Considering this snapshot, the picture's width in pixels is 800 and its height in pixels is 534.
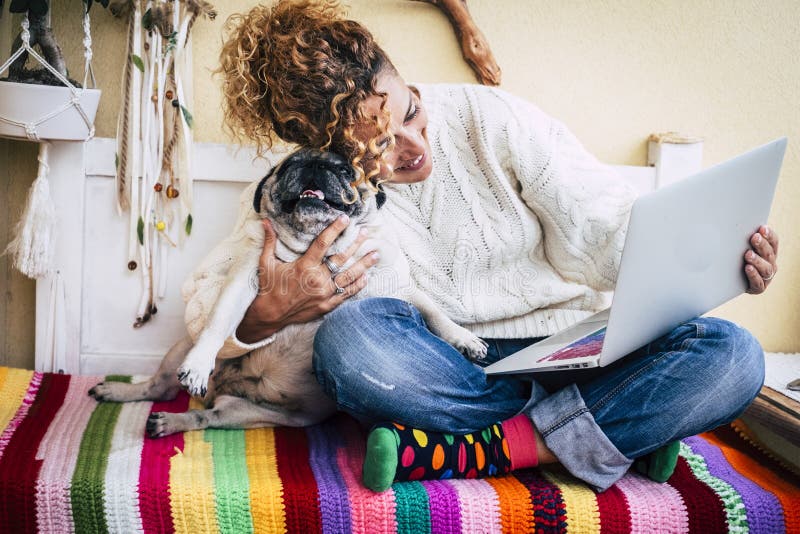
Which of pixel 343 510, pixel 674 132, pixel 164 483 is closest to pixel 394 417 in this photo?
pixel 343 510

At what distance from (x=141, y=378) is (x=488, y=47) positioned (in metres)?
1.17

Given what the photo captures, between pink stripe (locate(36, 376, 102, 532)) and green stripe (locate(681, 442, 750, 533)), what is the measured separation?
3.36 ft

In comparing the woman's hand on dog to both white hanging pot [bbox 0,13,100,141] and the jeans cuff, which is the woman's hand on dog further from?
white hanging pot [bbox 0,13,100,141]

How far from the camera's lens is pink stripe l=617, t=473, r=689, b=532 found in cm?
105

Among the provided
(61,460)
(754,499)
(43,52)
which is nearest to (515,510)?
(754,499)

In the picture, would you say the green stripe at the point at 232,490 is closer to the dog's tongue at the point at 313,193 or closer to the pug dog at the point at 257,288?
the pug dog at the point at 257,288

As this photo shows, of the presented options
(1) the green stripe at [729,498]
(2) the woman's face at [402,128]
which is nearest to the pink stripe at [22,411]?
(2) the woman's face at [402,128]

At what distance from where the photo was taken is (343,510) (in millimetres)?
1017

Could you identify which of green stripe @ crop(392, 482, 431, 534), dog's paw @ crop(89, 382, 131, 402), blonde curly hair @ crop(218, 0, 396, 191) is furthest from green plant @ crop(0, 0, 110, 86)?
green stripe @ crop(392, 482, 431, 534)

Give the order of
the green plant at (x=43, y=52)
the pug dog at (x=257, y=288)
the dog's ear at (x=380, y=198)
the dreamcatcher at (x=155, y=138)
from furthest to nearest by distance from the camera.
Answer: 1. the dreamcatcher at (x=155, y=138)
2. the green plant at (x=43, y=52)
3. the dog's ear at (x=380, y=198)
4. the pug dog at (x=257, y=288)

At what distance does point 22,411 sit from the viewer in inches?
52.8

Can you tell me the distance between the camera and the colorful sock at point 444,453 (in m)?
1.02

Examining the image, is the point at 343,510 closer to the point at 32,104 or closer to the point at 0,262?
the point at 32,104

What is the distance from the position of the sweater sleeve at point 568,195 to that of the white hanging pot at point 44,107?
2.91 ft
